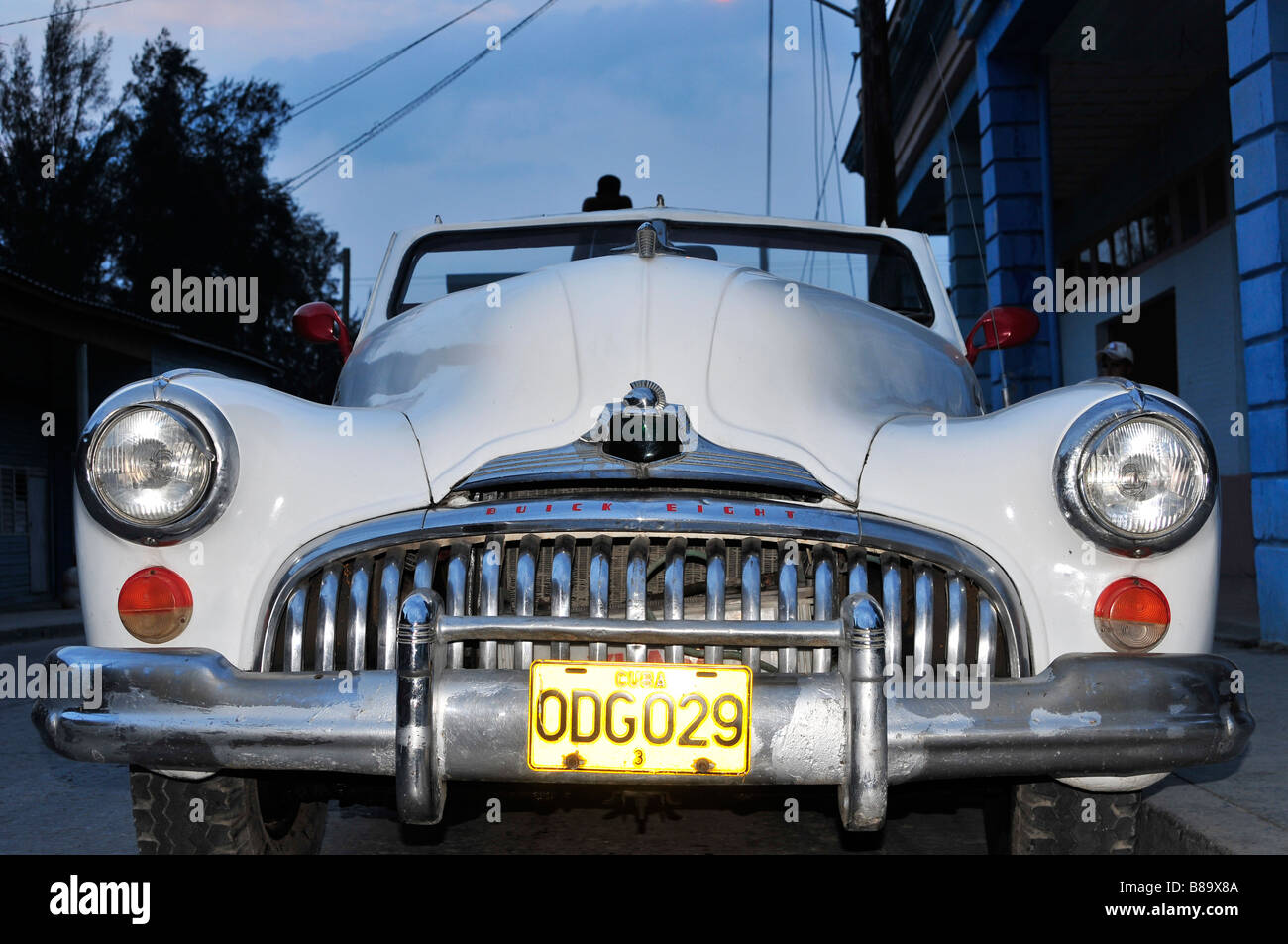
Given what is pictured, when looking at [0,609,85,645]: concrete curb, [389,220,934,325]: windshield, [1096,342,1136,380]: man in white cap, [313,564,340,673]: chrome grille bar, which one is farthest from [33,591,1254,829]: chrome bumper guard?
[0,609,85,645]: concrete curb

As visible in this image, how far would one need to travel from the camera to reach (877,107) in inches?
436

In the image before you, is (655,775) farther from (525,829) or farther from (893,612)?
(525,829)

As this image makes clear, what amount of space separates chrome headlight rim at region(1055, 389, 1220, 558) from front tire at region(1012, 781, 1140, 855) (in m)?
0.47

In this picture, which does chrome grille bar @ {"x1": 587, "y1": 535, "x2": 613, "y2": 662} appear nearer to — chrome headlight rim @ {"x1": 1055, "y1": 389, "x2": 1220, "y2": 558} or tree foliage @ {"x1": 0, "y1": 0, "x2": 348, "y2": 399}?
chrome headlight rim @ {"x1": 1055, "y1": 389, "x2": 1220, "y2": 558}

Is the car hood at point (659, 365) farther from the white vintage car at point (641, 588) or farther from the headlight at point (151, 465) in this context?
the headlight at point (151, 465)

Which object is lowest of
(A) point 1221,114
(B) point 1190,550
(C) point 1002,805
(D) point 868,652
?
(C) point 1002,805

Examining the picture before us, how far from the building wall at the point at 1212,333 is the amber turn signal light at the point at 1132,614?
814 cm

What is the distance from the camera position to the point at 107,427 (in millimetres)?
2191

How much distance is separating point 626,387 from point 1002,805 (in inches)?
45.8

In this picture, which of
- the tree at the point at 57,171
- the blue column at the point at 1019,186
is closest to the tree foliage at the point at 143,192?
the tree at the point at 57,171

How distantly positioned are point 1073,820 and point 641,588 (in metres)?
0.95

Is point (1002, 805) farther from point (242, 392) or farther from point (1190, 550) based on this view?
point (242, 392)

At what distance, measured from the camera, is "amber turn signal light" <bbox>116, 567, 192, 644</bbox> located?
7.27ft
